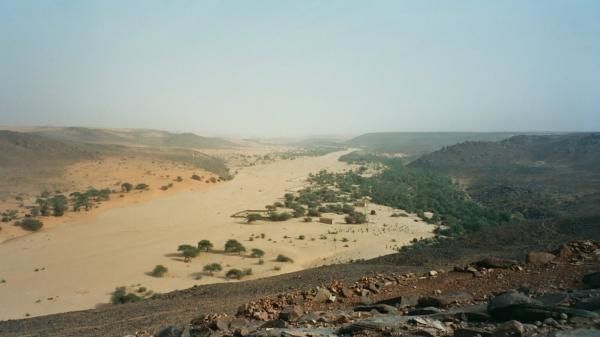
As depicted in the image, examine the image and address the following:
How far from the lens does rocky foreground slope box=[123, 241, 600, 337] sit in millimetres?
6004

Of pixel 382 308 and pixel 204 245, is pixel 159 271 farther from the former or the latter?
pixel 382 308

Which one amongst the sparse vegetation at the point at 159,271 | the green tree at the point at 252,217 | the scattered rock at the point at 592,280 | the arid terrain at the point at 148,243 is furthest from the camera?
the green tree at the point at 252,217

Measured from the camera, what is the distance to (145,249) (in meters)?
29.0

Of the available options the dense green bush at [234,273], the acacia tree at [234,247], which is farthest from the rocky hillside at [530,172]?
the acacia tree at [234,247]

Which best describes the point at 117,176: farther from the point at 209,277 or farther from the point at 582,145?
the point at 582,145

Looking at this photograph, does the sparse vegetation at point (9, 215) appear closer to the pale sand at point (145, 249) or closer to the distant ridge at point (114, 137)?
the pale sand at point (145, 249)

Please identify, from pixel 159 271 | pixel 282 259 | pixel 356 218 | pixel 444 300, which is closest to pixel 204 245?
pixel 159 271

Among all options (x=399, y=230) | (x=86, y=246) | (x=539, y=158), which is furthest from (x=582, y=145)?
(x=86, y=246)

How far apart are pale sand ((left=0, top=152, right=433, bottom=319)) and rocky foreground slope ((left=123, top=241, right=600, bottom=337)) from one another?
13195 mm

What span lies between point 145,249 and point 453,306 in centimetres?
2569

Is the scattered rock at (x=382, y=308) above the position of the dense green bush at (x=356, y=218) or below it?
above

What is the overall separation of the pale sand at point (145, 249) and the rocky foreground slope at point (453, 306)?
13.2m

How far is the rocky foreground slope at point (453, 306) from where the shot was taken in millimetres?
6004

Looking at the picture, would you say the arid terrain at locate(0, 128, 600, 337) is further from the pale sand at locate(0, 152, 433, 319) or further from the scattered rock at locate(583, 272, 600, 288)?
the scattered rock at locate(583, 272, 600, 288)
